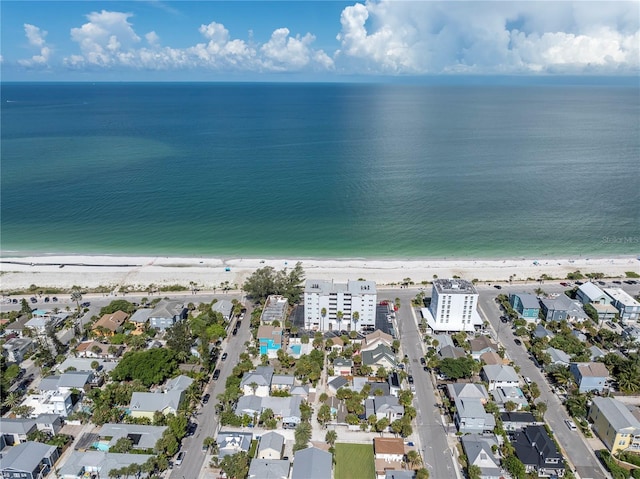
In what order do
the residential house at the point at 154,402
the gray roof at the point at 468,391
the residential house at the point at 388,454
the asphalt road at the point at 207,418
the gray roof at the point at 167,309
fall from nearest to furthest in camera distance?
the asphalt road at the point at 207,418, the residential house at the point at 388,454, the residential house at the point at 154,402, the gray roof at the point at 468,391, the gray roof at the point at 167,309

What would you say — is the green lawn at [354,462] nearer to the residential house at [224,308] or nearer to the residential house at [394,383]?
the residential house at [394,383]

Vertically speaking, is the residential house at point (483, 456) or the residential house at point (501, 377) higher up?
the residential house at point (501, 377)

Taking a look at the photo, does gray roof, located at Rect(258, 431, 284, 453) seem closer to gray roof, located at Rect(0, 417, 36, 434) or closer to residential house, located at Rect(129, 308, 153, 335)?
gray roof, located at Rect(0, 417, 36, 434)

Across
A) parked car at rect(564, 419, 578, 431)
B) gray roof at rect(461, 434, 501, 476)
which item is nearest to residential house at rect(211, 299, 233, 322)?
gray roof at rect(461, 434, 501, 476)

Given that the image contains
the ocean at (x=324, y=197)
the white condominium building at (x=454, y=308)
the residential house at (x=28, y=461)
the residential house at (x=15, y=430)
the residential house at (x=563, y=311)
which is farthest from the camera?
the ocean at (x=324, y=197)

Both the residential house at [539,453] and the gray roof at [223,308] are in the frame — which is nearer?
the residential house at [539,453]

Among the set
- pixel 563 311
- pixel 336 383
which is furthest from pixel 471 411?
pixel 563 311

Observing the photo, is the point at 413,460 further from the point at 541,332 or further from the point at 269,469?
the point at 541,332

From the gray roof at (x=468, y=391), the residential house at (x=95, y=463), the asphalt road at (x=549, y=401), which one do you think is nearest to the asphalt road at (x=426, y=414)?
the gray roof at (x=468, y=391)
